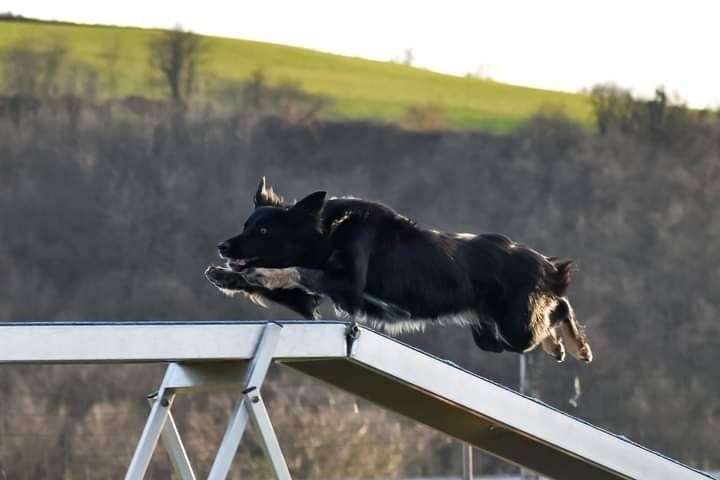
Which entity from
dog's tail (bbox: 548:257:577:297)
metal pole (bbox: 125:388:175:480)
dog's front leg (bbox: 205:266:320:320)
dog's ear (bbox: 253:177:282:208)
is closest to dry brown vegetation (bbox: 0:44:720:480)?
dog's tail (bbox: 548:257:577:297)

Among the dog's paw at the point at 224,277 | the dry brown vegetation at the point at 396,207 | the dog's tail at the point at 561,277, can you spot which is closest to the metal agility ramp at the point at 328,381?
the dog's paw at the point at 224,277

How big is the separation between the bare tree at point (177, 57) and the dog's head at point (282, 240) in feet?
92.5

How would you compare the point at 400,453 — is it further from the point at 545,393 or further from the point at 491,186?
the point at 491,186

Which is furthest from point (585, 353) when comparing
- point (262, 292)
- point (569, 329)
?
point (262, 292)

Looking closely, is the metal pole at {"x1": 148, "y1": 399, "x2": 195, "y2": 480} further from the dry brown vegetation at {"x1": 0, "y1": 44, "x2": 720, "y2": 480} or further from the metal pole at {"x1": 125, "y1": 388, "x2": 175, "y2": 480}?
the dry brown vegetation at {"x1": 0, "y1": 44, "x2": 720, "y2": 480}

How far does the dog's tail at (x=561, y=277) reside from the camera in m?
7.14

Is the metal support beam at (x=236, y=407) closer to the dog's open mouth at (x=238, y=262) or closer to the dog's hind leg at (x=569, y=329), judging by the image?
the dog's open mouth at (x=238, y=262)

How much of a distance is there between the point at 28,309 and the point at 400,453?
13031 mm

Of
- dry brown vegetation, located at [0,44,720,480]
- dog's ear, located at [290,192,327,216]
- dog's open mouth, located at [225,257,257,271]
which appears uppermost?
dog's ear, located at [290,192,327,216]

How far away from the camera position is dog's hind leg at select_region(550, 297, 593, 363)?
7.28m

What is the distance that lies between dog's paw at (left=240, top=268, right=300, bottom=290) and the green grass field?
92.3 feet

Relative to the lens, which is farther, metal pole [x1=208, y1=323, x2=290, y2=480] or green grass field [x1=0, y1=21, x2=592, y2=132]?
green grass field [x1=0, y1=21, x2=592, y2=132]

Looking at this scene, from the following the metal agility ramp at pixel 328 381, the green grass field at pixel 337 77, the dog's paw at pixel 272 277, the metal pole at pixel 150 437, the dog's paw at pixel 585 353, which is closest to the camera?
the metal agility ramp at pixel 328 381

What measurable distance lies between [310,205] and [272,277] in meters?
0.41
